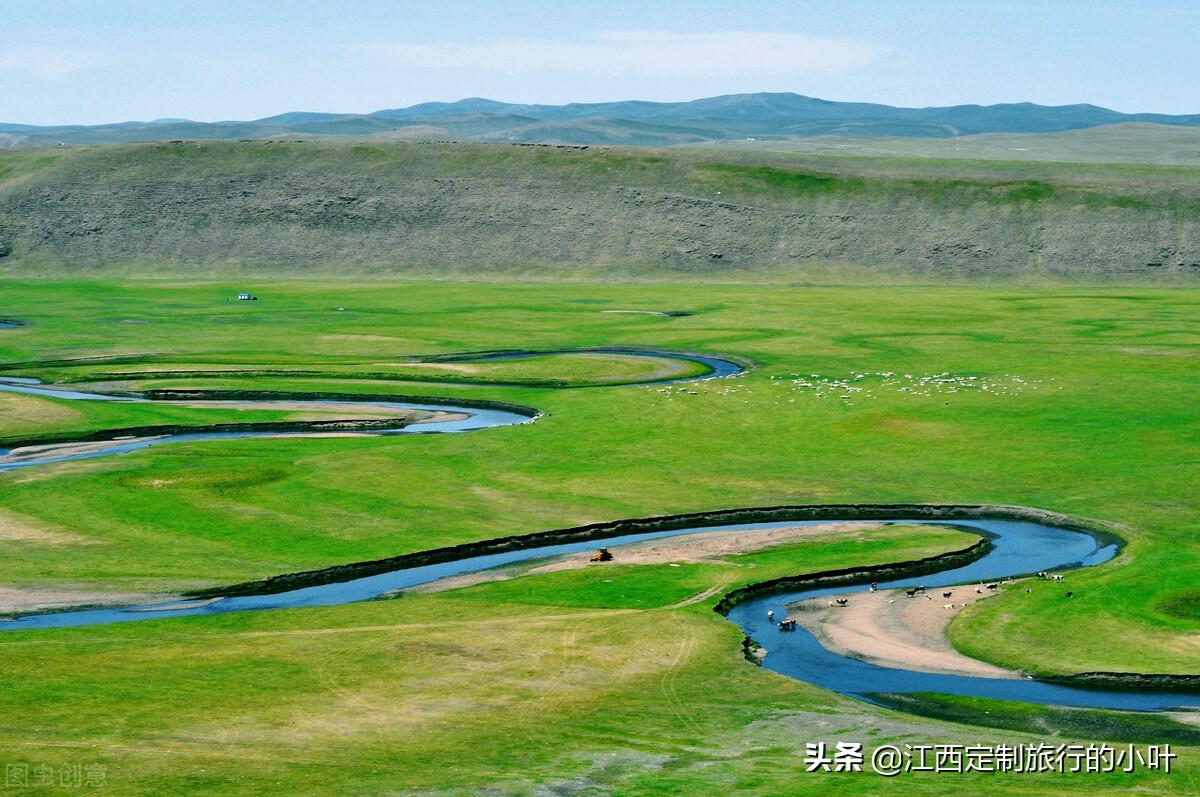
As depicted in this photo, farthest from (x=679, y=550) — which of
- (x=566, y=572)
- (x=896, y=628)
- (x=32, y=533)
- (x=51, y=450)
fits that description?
(x=51, y=450)

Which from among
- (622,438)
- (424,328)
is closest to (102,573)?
(622,438)

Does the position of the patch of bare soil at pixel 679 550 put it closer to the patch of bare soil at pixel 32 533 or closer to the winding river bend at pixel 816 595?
the winding river bend at pixel 816 595

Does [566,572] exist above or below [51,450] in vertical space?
above

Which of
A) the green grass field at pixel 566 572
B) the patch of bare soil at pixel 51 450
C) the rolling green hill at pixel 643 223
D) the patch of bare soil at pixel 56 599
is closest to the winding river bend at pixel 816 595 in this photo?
the patch of bare soil at pixel 51 450

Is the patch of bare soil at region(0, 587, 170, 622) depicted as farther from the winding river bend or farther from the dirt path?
the dirt path

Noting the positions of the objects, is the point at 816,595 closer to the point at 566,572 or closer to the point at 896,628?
the point at 896,628

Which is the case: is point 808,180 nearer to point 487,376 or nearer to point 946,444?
point 487,376
